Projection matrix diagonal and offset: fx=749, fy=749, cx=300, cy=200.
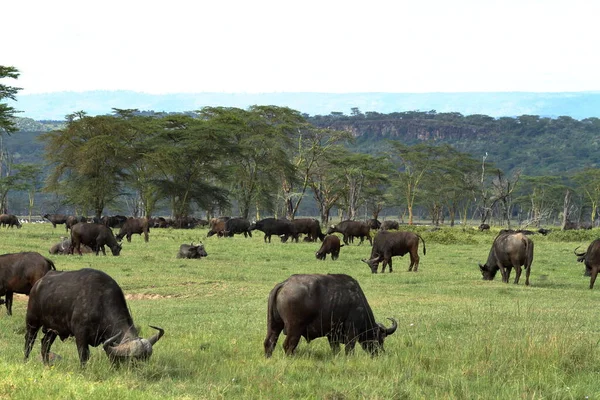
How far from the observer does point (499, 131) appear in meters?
178

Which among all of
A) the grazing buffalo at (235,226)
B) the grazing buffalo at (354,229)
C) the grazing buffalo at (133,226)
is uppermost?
the grazing buffalo at (354,229)

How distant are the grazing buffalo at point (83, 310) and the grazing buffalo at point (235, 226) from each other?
36101 mm

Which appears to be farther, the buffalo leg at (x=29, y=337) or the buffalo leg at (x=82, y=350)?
the buffalo leg at (x=29, y=337)

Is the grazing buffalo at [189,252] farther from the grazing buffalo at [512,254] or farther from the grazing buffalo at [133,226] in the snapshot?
the grazing buffalo at [512,254]

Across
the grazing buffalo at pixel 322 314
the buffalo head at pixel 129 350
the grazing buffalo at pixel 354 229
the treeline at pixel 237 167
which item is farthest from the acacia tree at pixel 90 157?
the buffalo head at pixel 129 350

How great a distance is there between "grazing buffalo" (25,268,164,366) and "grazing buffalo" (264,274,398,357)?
5.37ft

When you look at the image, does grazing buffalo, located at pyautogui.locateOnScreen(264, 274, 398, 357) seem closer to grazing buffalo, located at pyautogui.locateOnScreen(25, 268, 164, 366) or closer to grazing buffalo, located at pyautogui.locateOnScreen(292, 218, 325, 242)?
grazing buffalo, located at pyautogui.locateOnScreen(25, 268, 164, 366)

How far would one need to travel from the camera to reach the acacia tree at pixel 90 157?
180 feet

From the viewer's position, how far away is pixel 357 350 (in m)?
10.6

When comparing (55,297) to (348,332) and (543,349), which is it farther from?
(543,349)

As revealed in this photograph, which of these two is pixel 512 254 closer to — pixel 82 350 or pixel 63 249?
pixel 82 350

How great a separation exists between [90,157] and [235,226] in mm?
14209

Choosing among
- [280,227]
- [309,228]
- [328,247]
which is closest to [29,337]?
[328,247]

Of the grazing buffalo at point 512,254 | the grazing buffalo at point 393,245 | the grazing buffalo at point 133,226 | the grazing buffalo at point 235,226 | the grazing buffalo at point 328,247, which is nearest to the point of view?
the grazing buffalo at point 512,254
